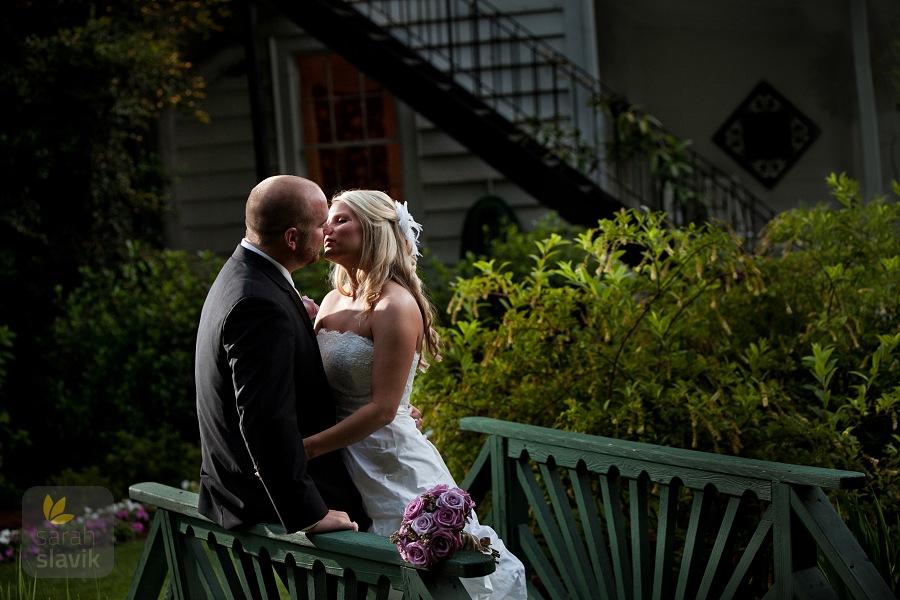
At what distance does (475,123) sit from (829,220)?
512cm

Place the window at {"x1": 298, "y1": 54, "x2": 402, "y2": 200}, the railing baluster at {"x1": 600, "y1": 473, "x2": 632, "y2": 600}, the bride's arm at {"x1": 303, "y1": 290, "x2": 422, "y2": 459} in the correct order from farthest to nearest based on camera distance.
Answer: the window at {"x1": 298, "y1": 54, "x2": 402, "y2": 200}, the railing baluster at {"x1": 600, "y1": 473, "x2": 632, "y2": 600}, the bride's arm at {"x1": 303, "y1": 290, "x2": 422, "y2": 459}

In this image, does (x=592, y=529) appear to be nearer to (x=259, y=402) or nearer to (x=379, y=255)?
(x=379, y=255)

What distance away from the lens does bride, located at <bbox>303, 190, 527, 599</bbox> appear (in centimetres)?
323

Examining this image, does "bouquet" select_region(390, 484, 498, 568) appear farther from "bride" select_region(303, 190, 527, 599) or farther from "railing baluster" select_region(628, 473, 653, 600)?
"railing baluster" select_region(628, 473, 653, 600)

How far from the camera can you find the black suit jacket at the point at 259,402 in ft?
9.08

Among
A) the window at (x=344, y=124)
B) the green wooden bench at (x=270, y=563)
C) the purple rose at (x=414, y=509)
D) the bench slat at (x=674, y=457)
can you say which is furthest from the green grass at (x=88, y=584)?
the window at (x=344, y=124)

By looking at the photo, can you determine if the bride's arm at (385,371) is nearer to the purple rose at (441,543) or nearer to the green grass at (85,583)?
the purple rose at (441,543)

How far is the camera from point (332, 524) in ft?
9.37

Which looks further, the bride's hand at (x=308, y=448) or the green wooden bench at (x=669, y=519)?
the bride's hand at (x=308, y=448)

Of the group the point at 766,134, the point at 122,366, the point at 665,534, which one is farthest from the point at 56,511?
the point at 766,134

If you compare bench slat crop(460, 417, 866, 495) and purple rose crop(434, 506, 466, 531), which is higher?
purple rose crop(434, 506, 466, 531)

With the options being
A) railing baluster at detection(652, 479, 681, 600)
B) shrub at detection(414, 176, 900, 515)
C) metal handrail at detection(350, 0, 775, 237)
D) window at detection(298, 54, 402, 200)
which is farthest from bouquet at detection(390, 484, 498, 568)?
window at detection(298, 54, 402, 200)

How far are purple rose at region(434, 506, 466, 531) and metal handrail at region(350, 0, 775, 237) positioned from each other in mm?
7355

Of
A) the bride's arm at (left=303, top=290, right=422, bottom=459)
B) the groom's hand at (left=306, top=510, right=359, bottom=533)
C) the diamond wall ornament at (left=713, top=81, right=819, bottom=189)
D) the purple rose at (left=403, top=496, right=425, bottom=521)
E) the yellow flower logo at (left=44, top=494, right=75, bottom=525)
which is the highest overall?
the diamond wall ornament at (left=713, top=81, right=819, bottom=189)
